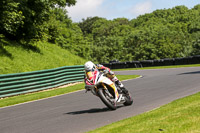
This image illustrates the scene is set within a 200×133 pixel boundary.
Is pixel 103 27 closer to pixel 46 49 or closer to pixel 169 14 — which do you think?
pixel 169 14

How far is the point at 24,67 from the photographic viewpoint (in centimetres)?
2448

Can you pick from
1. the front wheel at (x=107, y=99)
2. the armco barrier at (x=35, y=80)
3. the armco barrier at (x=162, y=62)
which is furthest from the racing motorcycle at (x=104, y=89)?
the armco barrier at (x=162, y=62)

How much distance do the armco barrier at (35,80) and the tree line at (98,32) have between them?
4.66 metres

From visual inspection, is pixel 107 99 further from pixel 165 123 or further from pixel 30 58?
pixel 30 58

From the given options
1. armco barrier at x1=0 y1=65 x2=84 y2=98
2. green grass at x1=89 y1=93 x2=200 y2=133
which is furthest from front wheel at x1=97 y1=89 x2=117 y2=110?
armco barrier at x1=0 y1=65 x2=84 y2=98

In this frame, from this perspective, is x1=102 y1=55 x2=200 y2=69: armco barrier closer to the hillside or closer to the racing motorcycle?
the hillside

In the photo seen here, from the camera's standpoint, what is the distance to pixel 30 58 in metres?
26.6

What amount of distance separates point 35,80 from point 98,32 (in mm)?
114377

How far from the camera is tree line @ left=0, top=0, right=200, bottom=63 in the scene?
83.5ft

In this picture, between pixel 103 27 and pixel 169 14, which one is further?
pixel 169 14

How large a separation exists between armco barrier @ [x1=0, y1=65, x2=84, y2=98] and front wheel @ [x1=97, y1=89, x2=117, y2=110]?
10.3 m

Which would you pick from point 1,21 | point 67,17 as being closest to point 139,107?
point 1,21

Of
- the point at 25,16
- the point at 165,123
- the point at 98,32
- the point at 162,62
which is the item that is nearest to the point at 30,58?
the point at 25,16

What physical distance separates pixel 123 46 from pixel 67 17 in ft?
116
